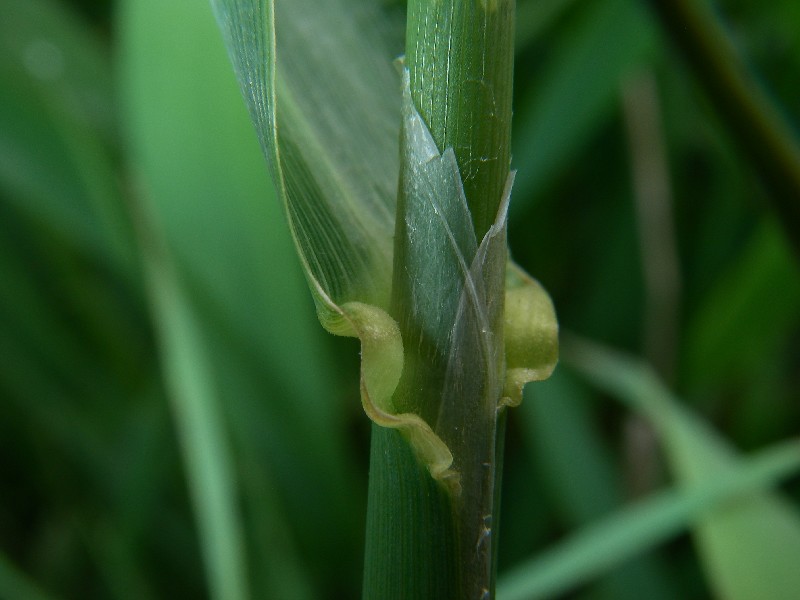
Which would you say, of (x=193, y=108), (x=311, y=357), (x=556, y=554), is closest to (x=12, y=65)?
(x=193, y=108)

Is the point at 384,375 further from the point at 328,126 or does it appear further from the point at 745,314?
the point at 745,314

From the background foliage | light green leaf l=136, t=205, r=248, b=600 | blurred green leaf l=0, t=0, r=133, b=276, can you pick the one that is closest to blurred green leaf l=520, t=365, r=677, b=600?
Answer: the background foliage

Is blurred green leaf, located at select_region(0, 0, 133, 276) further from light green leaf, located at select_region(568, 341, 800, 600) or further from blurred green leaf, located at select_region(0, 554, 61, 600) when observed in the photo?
light green leaf, located at select_region(568, 341, 800, 600)

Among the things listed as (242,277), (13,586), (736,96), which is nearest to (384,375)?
(736,96)

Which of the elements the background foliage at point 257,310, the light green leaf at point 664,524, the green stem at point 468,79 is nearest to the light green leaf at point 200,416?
the background foliage at point 257,310

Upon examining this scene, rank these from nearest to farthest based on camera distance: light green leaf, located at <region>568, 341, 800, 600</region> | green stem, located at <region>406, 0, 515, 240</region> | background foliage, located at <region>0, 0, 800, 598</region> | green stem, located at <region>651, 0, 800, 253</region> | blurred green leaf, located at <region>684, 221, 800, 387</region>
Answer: green stem, located at <region>406, 0, 515, 240</region> < green stem, located at <region>651, 0, 800, 253</region> < light green leaf, located at <region>568, 341, 800, 600</region> < background foliage, located at <region>0, 0, 800, 598</region> < blurred green leaf, located at <region>684, 221, 800, 387</region>

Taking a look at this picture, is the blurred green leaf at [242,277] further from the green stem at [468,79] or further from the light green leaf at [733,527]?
the green stem at [468,79]

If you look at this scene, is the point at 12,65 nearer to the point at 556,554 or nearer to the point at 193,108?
the point at 193,108
